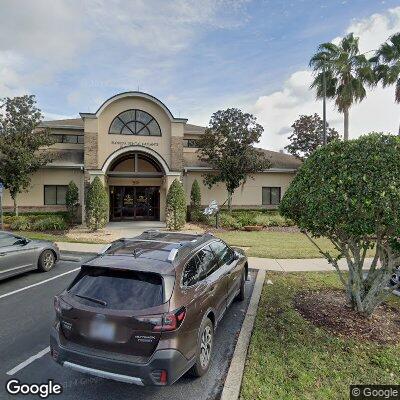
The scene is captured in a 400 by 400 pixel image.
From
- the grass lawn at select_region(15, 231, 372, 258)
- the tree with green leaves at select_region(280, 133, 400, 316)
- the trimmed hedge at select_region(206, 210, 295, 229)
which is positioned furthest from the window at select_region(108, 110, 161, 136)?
the tree with green leaves at select_region(280, 133, 400, 316)

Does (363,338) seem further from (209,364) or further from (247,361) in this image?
(209,364)

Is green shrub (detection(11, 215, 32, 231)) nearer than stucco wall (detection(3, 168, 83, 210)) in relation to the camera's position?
Yes

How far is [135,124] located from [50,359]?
17807mm

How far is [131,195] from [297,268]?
15499 mm

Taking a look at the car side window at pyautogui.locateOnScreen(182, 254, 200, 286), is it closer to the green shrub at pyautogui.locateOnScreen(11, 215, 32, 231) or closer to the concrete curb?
the concrete curb

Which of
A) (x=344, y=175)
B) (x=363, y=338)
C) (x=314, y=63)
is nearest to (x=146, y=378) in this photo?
(x=363, y=338)

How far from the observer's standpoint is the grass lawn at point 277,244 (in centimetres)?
1117

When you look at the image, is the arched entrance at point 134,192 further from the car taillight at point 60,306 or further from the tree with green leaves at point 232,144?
the car taillight at point 60,306

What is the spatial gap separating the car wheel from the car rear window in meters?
5.83

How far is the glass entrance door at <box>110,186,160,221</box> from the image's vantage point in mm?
22391

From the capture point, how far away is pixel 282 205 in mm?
6082

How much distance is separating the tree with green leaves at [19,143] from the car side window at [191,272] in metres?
16.0

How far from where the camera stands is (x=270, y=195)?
2372 cm

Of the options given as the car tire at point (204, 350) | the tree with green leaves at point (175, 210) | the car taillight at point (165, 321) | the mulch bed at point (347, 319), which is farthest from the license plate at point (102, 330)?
the tree with green leaves at point (175, 210)
